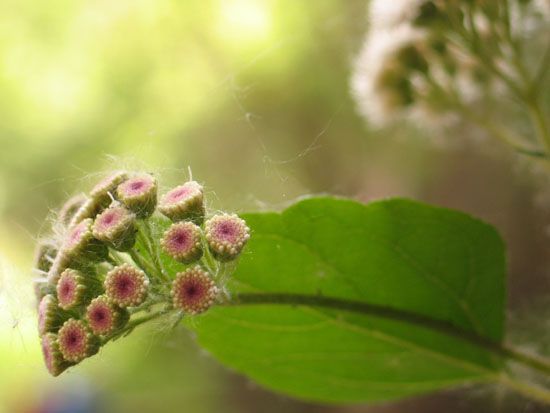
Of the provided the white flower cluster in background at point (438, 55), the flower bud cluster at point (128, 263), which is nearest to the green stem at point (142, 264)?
the flower bud cluster at point (128, 263)

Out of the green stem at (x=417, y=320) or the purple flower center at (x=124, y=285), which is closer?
the purple flower center at (x=124, y=285)

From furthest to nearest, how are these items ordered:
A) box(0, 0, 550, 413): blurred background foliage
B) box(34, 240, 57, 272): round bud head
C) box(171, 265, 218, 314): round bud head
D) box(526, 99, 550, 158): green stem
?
1. box(0, 0, 550, 413): blurred background foliage
2. box(526, 99, 550, 158): green stem
3. box(34, 240, 57, 272): round bud head
4. box(171, 265, 218, 314): round bud head

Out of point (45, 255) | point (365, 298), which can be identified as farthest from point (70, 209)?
point (365, 298)

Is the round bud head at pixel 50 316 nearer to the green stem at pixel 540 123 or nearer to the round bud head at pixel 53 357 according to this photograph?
the round bud head at pixel 53 357

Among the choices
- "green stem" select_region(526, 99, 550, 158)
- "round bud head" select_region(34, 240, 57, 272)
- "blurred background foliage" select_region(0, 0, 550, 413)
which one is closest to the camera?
"round bud head" select_region(34, 240, 57, 272)

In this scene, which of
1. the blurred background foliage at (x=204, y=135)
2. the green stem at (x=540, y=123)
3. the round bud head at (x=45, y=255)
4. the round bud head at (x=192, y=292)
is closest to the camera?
the round bud head at (x=192, y=292)

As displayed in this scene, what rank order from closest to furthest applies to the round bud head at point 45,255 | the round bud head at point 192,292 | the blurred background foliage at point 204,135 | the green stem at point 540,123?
the round bud head at point 192,292, the round bud head at point 45,255, the green stem at point 540,123, the blurred background foliage at point 204,135

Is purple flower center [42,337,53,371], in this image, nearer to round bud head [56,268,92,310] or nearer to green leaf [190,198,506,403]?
round bud head [56,268,92,310]

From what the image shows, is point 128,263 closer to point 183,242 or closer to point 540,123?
point 183,242

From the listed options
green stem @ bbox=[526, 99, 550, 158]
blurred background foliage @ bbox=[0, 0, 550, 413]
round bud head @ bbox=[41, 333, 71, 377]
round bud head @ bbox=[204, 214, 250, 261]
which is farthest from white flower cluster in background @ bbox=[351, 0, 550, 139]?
round bud head @ bbox=[41, 333, 71, 377]

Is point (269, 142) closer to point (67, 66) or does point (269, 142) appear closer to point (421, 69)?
point (421, 69)
